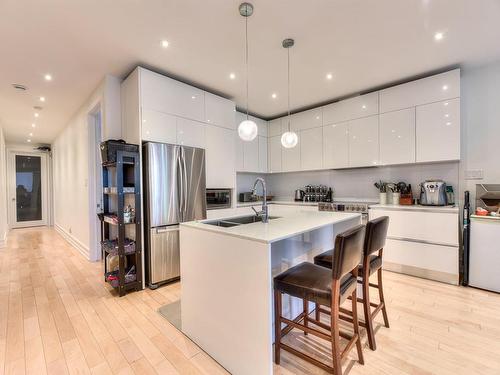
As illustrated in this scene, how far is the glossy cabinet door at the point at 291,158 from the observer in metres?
4.75

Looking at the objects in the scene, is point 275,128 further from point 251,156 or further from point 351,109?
point 351,109

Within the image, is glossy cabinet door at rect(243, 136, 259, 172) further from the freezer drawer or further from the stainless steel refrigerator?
the freezer drawer

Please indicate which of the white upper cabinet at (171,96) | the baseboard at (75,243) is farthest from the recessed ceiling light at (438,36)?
the baseboard at (75,243)

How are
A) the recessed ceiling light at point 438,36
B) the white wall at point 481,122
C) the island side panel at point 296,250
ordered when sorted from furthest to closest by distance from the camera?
the white wall at point 481,122 < the recessed ceiling light at point 438,36 < the island side panel at point 296,250

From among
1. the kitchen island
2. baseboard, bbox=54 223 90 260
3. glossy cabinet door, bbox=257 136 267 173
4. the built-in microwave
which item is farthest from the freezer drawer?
glossy cabinet door, bbox=257 136 267 173

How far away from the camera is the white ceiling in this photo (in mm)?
2012

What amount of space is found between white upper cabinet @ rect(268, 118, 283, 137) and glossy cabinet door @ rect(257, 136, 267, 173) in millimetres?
192

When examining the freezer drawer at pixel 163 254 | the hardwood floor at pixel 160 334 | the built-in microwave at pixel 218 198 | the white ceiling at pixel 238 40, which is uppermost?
the white ceiling at pixel 238 40

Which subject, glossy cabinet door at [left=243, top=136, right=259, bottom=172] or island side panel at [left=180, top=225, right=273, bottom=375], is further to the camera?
glossy cabinet door at [left=243, top=136, right=259, bottom=172]

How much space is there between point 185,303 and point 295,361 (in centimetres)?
95

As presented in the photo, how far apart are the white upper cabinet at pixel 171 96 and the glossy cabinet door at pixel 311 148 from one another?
205 cm

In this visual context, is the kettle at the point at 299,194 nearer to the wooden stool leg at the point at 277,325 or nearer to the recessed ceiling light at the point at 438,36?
the recessed ceiling light at the point at 438,36

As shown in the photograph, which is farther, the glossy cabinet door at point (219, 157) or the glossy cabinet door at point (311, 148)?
the glossy cabinet door at point (311, 148)

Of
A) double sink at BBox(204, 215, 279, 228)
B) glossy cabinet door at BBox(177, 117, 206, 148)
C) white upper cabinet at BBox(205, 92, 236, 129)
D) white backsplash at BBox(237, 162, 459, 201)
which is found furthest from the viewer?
white upper cabinet at BBox(205, 92, 236, 129)
